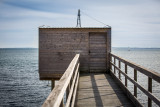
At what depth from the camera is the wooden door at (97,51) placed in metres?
10.8

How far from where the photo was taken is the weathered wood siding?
1090 centimetres

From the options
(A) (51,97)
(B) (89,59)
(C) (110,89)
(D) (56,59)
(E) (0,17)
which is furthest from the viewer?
(E) (0,17)

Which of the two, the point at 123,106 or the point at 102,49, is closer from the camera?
the point at 123,106

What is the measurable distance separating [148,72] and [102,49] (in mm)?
7177

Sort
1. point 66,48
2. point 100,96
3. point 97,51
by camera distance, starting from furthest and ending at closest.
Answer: point 66,48
point 97,51
point 100,96

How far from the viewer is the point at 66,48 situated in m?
11.5

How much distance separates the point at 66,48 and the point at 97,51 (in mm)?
1994

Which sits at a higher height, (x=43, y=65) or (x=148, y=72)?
(x=148, y=72)

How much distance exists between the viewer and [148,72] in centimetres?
379

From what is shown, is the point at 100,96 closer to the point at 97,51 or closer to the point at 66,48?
the point at 97,51

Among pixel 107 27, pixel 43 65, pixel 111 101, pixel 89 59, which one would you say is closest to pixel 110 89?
pixel 111 101

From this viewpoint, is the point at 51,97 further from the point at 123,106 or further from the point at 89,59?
the point at 89,59

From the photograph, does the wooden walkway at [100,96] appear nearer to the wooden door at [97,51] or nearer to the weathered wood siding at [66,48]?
the wooden door at [97,51]

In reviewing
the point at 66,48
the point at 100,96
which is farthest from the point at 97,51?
the point at 100,96
